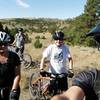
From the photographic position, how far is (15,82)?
5.09 m

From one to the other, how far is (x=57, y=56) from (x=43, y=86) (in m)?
1.35

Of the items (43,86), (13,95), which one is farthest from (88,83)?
(43,86)

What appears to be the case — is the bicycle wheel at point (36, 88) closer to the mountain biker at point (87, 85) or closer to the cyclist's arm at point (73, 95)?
the mountain biker at point (87, 85)

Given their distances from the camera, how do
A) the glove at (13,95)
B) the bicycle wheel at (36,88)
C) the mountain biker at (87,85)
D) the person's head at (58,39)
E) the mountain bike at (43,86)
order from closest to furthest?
the mountain biker at (87,85) → the glove at (13,95) → the person's head at (58,39) → the mountain bike at (43,86) → the bicycle wheel at (36,88)

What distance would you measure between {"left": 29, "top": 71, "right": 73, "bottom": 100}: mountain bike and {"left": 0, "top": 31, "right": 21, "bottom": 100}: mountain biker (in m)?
3.29

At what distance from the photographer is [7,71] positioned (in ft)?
16.4

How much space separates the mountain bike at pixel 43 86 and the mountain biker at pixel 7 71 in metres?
3.29

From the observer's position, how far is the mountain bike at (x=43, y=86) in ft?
28.6

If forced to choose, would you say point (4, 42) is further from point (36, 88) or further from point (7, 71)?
point (36, 88)

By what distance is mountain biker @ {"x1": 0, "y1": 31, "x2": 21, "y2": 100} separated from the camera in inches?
196

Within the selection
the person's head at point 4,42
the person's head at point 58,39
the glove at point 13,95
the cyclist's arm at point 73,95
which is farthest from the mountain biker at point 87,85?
the person's head at point 58,39

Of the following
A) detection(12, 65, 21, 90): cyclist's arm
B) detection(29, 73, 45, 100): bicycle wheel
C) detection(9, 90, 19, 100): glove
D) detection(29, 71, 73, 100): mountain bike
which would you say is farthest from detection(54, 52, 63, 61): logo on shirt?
detection(9, 90, 19, 100): glove

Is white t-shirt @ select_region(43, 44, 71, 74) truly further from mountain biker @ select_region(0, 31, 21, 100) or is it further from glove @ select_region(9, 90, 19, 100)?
glove @ select_region(9, 90, 19, 100)

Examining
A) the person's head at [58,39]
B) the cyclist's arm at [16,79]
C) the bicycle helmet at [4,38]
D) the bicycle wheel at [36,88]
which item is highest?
the bicycle helmet at [4,38]
